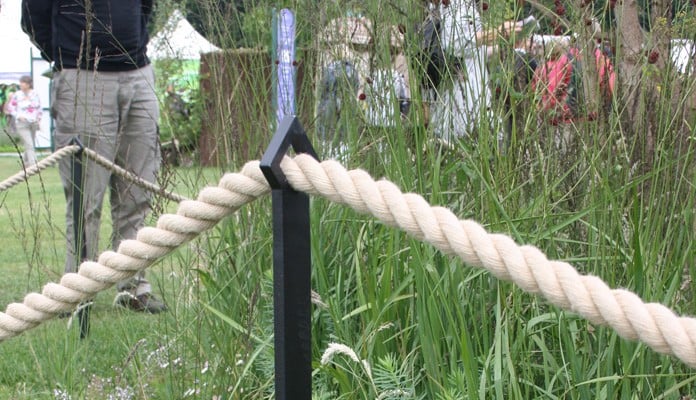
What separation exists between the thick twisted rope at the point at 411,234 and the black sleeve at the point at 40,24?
3195 millimetres

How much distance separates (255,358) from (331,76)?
102 cm

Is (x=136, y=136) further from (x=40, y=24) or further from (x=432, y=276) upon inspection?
(x=432, y=276)

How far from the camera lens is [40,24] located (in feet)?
15.8

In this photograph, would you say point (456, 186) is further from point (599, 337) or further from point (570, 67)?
point (599, 337)

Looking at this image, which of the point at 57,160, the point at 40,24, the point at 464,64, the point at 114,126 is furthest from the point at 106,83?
the point at 464,64

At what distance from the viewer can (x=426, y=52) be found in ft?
9.37

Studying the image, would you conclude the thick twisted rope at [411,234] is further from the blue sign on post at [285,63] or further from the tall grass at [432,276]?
the blue sign on post at [285,63]

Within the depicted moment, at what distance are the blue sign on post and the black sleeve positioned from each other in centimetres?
182

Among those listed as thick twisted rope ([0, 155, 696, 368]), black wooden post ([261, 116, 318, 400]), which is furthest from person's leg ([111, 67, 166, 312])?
black wooden post ([261, 116, 318, 400])

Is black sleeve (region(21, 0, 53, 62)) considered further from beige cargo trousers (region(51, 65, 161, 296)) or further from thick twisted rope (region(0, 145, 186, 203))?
thick twisted rope (region(0, 145, 186, 203))

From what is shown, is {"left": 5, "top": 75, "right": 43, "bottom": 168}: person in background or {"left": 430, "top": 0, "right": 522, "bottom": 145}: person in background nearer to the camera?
{"left": 430, "top": 0, "right": 522, "bottom": 145}: person in background

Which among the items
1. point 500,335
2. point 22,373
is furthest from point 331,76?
point 22,373

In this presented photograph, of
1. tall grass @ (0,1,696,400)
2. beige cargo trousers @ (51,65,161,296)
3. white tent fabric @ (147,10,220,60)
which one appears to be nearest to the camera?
tall grass @ (0,1,696,400)

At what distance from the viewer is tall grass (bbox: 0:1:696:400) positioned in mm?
2105
